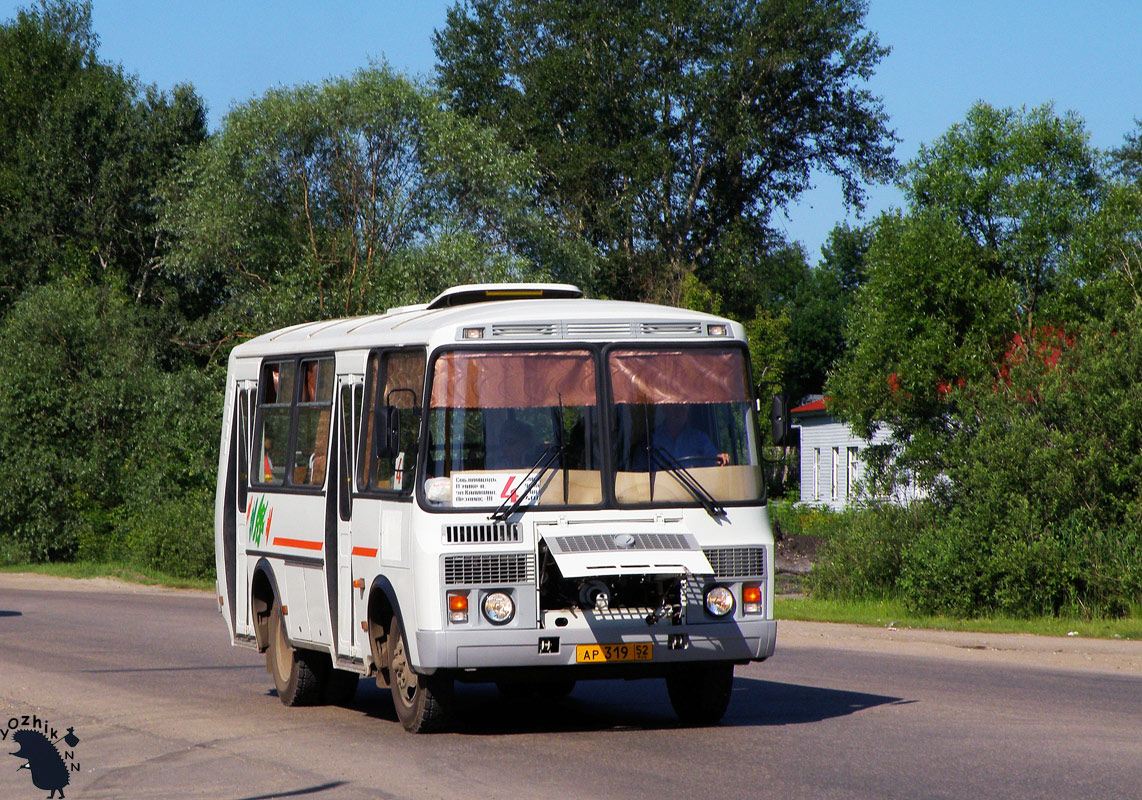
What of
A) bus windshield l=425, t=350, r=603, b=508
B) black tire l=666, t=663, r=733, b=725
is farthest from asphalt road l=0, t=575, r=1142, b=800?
bus windshield l=425, t=350, r=603, b=508

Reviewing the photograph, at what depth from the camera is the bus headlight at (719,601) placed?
33.7ft

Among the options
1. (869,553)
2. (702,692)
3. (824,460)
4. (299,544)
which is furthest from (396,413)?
(824,460)

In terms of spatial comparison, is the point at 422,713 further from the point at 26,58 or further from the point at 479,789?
the point at 26,58

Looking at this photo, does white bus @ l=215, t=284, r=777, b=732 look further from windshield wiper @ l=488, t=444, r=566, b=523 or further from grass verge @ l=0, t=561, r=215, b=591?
grass verge @ l=0, t=561, r=215, b=591

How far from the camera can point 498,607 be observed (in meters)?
9.95

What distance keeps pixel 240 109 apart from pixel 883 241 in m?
18.2

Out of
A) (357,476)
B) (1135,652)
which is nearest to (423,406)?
(357,476)

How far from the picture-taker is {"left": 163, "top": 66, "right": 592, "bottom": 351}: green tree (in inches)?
1597

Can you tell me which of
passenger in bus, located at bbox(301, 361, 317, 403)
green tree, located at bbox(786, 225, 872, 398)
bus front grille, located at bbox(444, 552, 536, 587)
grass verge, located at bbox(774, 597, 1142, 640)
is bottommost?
grass verge, located at bbox(774, 597, 1142, 640)

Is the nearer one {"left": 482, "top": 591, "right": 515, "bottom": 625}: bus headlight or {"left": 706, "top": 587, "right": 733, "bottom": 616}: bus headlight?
{"left": 482, "top": 591, "right": 515, "bottom": 625}: bus headlight

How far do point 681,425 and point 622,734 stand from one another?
7.12 feet

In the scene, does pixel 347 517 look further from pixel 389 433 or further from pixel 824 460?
pixel 824 460

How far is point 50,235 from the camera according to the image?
2140 inches

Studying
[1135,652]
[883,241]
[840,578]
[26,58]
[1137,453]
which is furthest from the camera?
[26,58]
